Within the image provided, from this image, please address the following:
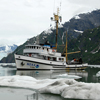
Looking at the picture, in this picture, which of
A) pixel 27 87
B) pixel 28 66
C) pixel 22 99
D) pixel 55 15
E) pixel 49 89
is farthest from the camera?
pixel 55 15

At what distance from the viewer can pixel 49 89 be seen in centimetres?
1600

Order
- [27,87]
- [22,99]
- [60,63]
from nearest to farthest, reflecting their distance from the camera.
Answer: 1. [22,99]
2. [27,87]
3. [60,63]

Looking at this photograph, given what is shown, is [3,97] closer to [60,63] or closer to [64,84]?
[64,84]

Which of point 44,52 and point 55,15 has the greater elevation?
point 55,15

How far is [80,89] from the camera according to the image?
1459 centimetres

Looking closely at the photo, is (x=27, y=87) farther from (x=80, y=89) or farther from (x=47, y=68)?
(x=47, y=68)

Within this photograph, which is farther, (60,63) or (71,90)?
(60,63)

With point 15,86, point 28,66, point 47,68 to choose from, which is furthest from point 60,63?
point 15,86

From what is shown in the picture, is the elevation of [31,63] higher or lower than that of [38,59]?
lower

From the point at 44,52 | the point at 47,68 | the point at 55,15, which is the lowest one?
the point at 47,68

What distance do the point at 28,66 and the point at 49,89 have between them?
35.9m

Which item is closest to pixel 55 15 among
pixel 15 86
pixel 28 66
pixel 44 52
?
pixel 44 52

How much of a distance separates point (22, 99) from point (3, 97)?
169 centimetres

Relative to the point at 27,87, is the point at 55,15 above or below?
above
